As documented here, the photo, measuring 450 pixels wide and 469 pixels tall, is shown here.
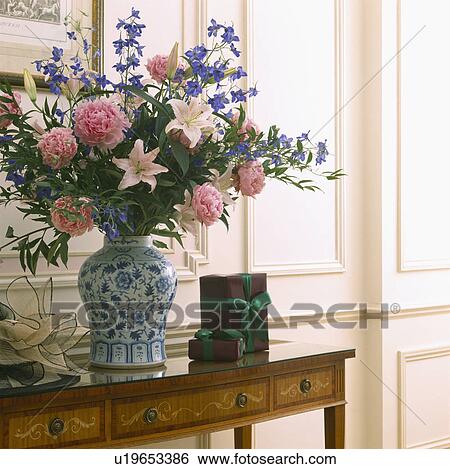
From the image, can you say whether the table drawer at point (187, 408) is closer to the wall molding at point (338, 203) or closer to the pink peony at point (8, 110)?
the pink peony at point (8, 110)

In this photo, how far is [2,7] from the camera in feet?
7.99

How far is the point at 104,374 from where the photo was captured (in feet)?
6.67

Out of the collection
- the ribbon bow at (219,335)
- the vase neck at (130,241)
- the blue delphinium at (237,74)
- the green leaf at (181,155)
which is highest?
the blue delphinium at (237,74)

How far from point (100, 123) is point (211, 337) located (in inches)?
28.1

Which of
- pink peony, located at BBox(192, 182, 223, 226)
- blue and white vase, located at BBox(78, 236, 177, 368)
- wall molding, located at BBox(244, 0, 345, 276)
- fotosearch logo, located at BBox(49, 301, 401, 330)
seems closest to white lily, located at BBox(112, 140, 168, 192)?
pink peony, located at BBox(192, 182, 223, 226)

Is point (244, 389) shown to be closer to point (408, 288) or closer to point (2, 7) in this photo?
point (2, 7)

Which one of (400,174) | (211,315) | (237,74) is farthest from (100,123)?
(400,174)

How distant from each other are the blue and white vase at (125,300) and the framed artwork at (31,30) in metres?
0.72

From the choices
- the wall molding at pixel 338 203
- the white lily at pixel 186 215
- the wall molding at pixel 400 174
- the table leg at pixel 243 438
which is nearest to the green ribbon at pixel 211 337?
the white lily at pixel 186 215

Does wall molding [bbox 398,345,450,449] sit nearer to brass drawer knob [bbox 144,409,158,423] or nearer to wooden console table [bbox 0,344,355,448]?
wooden console table [bbox 0,344,355,448]

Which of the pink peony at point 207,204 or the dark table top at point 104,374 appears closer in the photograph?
the dark table top at point 104,374

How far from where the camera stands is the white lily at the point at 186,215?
2068mm
